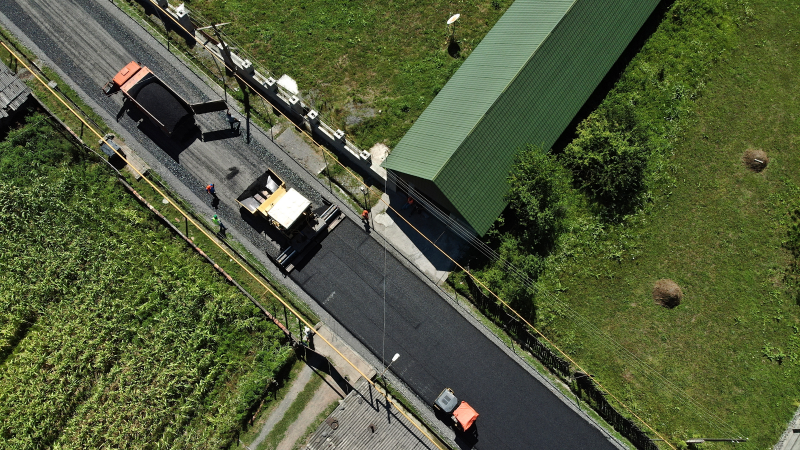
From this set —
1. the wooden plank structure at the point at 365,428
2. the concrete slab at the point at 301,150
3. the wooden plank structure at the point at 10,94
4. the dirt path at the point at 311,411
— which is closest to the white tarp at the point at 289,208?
the concrete slab at the point at 301,150

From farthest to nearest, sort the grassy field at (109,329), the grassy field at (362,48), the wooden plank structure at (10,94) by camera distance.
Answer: the grassy field at (362,48), the wooden plank structure at (10,94), the grassy field at (109,329)

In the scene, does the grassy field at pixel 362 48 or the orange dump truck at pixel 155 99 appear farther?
the grassy field at pixel 362 48

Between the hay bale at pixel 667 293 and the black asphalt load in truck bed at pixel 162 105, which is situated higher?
the hay bale at pixel 667 293

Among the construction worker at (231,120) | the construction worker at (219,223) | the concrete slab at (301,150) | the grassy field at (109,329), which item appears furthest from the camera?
the construction worker at (231,120)

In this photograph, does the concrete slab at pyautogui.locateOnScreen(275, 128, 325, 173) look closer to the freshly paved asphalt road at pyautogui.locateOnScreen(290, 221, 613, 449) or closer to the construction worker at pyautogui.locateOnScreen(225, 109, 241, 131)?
the construction worker at pyautogui.locateOnScreen(225, 109, 241, 131)

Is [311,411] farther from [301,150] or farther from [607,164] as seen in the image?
[607,164]

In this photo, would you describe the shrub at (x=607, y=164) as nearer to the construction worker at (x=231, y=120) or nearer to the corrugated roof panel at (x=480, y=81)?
the corrugated roof panel at (x=480, y=81)

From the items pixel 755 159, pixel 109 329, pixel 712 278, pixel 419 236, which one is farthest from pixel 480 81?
pixel 109 329

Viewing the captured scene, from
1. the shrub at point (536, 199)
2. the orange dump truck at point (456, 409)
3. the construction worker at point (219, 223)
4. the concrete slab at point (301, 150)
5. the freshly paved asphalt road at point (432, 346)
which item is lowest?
the construction worker at point (219, 223)

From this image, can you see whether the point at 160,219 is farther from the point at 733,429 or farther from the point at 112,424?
the point at 733,429
